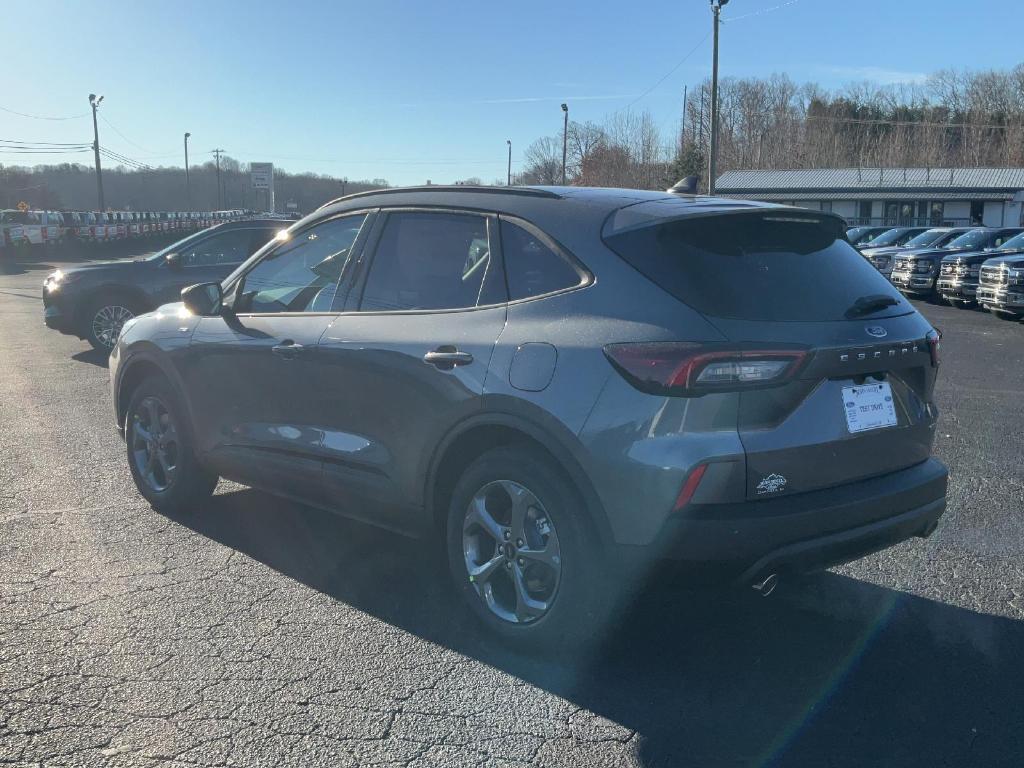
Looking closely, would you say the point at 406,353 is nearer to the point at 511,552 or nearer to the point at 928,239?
the point at 511,552

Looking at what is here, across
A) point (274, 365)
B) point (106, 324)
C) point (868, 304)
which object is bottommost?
point (106, 324)

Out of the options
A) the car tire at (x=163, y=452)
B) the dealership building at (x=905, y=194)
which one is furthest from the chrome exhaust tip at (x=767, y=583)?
the dealership building at (x=905, y=194)

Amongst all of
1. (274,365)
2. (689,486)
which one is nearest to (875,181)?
(274,365)

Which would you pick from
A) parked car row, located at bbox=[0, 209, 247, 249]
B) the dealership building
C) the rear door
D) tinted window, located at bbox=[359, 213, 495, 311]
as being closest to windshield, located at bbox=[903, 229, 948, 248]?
the rear door

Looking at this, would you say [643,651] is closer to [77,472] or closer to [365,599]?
[365,599]

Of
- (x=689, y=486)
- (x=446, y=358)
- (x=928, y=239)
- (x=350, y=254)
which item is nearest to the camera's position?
(x=689, y=486)

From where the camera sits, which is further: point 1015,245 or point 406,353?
point 1015,245

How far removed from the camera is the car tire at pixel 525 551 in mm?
3564

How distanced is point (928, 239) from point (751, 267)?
25.8m

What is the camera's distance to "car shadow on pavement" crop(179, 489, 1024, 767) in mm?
3234

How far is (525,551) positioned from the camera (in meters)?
3.78

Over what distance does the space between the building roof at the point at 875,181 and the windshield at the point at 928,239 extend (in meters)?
30.2

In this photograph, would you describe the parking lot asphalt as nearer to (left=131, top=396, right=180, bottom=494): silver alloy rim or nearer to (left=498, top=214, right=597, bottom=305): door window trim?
(left=131, top=396, right=180, bottom=494): silver alloy rim

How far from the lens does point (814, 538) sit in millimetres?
3416
